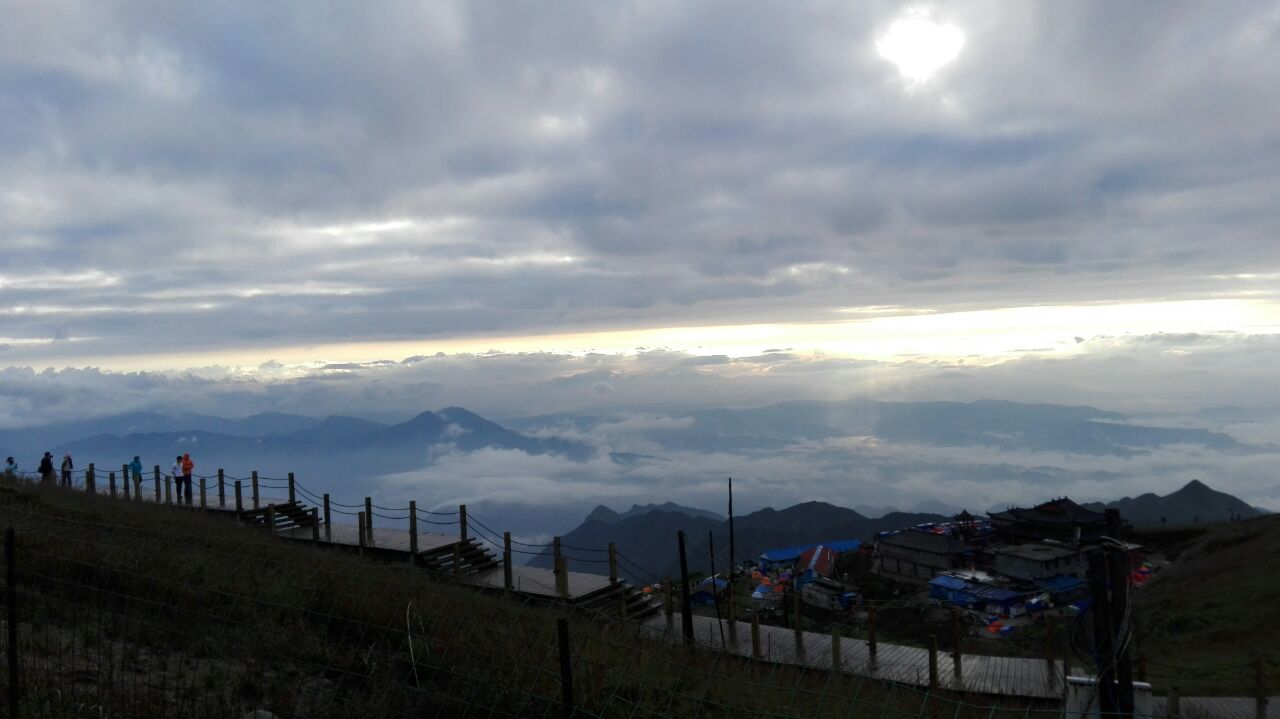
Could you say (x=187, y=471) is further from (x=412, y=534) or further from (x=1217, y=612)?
(x=1217, y=612)

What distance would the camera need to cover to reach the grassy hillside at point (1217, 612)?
64.5 ft

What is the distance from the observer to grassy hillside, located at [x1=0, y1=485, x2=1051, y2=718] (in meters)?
6.70

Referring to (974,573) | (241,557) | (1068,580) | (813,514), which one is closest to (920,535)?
(974,573)

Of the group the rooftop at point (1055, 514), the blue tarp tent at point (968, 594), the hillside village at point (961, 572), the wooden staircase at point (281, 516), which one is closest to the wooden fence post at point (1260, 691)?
the hillside village at point (961, 572)

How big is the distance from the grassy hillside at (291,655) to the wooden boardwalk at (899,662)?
5003 mm

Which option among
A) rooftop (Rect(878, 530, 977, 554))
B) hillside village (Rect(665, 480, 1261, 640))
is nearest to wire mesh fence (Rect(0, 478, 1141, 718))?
hillside village (Rect(665, 480, 1261, 640))

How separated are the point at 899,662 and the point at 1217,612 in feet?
60.6

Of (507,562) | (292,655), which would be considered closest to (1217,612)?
(507,562)

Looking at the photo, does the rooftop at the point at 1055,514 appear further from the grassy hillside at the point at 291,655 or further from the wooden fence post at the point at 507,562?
the grassy hillside at the point at 291,655

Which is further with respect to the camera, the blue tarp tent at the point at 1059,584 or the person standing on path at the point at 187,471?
the blue tarp tent at the point at 1059,584

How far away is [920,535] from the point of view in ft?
165

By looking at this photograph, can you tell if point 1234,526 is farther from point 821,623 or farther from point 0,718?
point 0,718

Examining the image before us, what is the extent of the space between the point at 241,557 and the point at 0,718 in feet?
17.0

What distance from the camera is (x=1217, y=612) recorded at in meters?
27.2
